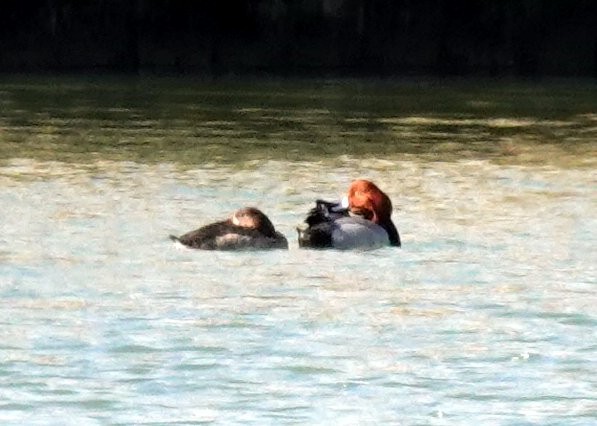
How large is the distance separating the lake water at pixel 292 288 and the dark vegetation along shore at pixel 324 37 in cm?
1686

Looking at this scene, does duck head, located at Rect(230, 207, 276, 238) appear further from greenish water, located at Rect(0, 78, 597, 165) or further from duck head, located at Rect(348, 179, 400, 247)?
greenish water, located at Rect(0, 78, 597, 165)

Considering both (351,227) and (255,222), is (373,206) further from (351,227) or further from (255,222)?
(255,222)

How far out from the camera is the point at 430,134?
26906 millimetres

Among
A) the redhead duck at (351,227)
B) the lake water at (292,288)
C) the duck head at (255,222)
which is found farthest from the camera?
the redhead duck at (351,227)

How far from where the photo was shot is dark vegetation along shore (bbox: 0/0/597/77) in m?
42.8

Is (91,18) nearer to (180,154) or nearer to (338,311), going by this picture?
(180,154)

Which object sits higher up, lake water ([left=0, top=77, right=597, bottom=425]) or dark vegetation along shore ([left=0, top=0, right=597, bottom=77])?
lake water ([left=0, top=77, right=597, bottom=425])

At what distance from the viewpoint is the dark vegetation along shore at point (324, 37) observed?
42.8 metres

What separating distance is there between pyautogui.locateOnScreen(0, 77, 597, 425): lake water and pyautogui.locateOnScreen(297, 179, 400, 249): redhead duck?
5.0 inches

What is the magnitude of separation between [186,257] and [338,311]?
239 cm

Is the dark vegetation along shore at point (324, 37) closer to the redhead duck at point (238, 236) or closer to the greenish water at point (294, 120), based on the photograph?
the greenish water at point (294, 120)

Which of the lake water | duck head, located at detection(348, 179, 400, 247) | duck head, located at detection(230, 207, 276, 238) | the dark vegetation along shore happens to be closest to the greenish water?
the lake water

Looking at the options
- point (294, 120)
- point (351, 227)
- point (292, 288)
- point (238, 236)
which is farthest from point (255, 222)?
point (294, 120)

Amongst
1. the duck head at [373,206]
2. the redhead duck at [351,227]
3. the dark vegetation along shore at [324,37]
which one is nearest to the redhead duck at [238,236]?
the redhead duck at [351,227]
